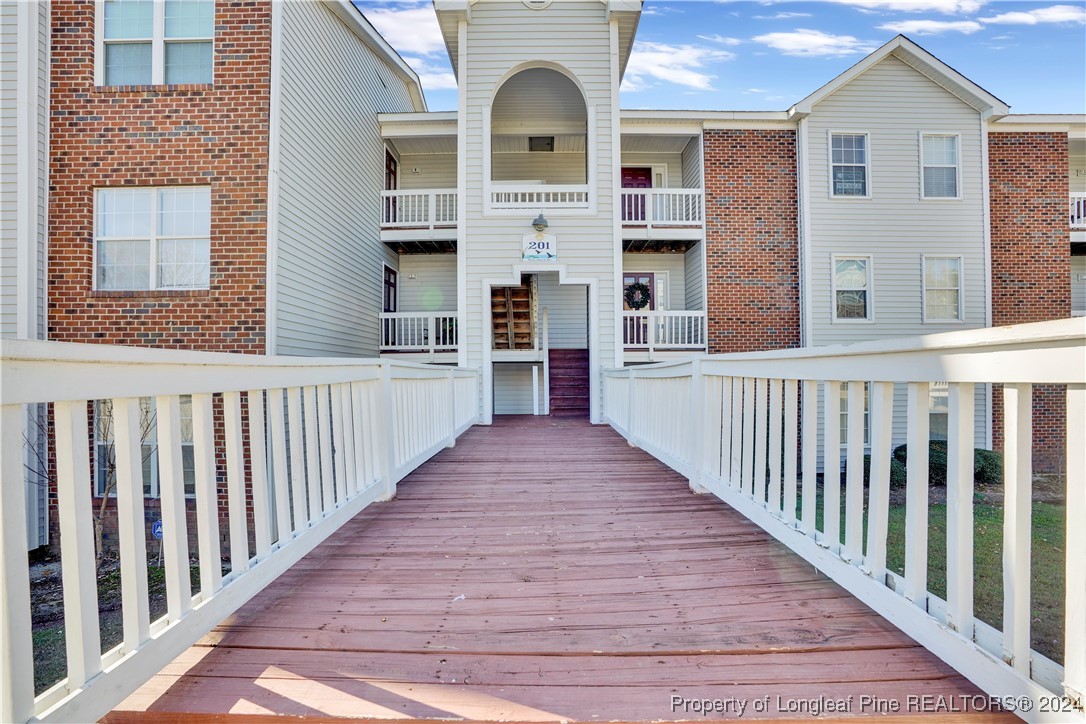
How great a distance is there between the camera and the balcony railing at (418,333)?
1101cm

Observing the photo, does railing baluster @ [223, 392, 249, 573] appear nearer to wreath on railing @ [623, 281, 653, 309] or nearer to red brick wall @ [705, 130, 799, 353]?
red brick wall @ [705, 130, 799, 353]

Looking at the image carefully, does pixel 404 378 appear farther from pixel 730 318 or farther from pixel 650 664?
pixel 730 318

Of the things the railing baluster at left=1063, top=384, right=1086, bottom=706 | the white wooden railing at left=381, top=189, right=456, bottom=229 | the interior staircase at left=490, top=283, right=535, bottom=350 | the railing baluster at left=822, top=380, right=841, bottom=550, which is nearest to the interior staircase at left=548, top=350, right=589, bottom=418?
the interior staircase at left=490, top=283, right=535, bottom=350

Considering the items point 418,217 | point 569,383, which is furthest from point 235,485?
point 418,217

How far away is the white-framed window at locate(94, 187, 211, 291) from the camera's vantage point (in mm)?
7445

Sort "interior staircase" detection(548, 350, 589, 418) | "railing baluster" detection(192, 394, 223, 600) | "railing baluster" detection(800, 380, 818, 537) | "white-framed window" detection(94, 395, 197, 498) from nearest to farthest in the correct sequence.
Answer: "railing baluster" detection(192, 394, 223, 600)
"railing baluster" detection(800, 380, 818, 537)
"white-framed window" detection(94, 395, 197, 498)
"interior staircase" detection(548, 350, 589, 418)

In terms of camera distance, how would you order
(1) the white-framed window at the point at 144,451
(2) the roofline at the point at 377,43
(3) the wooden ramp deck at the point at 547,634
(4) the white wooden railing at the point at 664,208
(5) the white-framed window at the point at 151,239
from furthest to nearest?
1. (4) the white wooden railing at the point at 664,208
2. (2) the roofline at the point at 377,43
3. (5) the white-framed window at the point at 151,239
4. (1) the white-framed window at the point at 144,451
5. (3) the wooden ramp deck at the point at 547,634

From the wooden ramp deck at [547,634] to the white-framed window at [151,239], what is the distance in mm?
6075

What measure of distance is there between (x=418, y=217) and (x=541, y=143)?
11.4ft

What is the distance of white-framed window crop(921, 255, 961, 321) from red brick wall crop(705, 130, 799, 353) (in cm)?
286

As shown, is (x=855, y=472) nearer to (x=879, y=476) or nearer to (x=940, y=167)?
(x=879, y=476)

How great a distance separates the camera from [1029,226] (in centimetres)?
1161

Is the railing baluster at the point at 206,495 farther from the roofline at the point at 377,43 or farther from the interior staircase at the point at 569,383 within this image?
the roofline at the point at 377,43

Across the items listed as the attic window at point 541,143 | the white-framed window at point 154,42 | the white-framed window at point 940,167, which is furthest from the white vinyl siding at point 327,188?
the white-framed window at point 940,167
